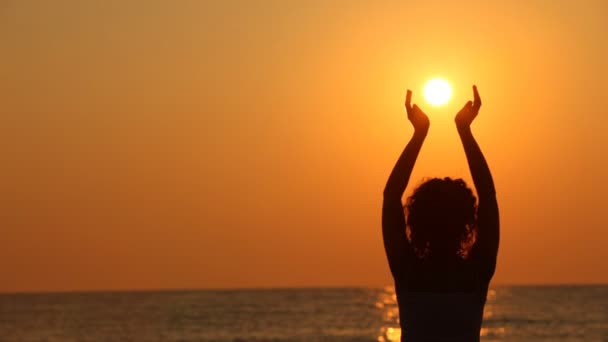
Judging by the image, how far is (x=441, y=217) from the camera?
12.1 ft

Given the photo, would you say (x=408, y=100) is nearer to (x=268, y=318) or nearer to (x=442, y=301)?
(x=442, y=301)

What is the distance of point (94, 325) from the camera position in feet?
181

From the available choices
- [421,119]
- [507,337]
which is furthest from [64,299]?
[421,119]

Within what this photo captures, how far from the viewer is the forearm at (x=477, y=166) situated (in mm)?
3656

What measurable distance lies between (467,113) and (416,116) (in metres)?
0.14

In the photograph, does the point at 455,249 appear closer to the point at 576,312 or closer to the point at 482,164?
the point at 482,164

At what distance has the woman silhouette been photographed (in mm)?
3646

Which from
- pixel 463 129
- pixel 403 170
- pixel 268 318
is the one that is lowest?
pixel 268 318

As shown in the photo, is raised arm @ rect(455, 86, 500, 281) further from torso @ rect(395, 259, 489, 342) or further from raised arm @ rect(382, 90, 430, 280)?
raised arm @ rect(382, 90, 430, 280)

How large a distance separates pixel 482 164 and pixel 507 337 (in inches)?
1663

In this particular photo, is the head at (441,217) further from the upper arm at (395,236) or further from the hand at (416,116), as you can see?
the hand at (416,116)

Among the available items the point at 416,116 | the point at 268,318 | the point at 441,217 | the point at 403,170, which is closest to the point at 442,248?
the point at 441,217

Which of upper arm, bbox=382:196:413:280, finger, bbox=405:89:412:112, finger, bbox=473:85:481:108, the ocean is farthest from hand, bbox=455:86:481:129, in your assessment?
the ocean

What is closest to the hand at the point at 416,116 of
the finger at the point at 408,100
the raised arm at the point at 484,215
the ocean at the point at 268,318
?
the finger at the point at 408,100
